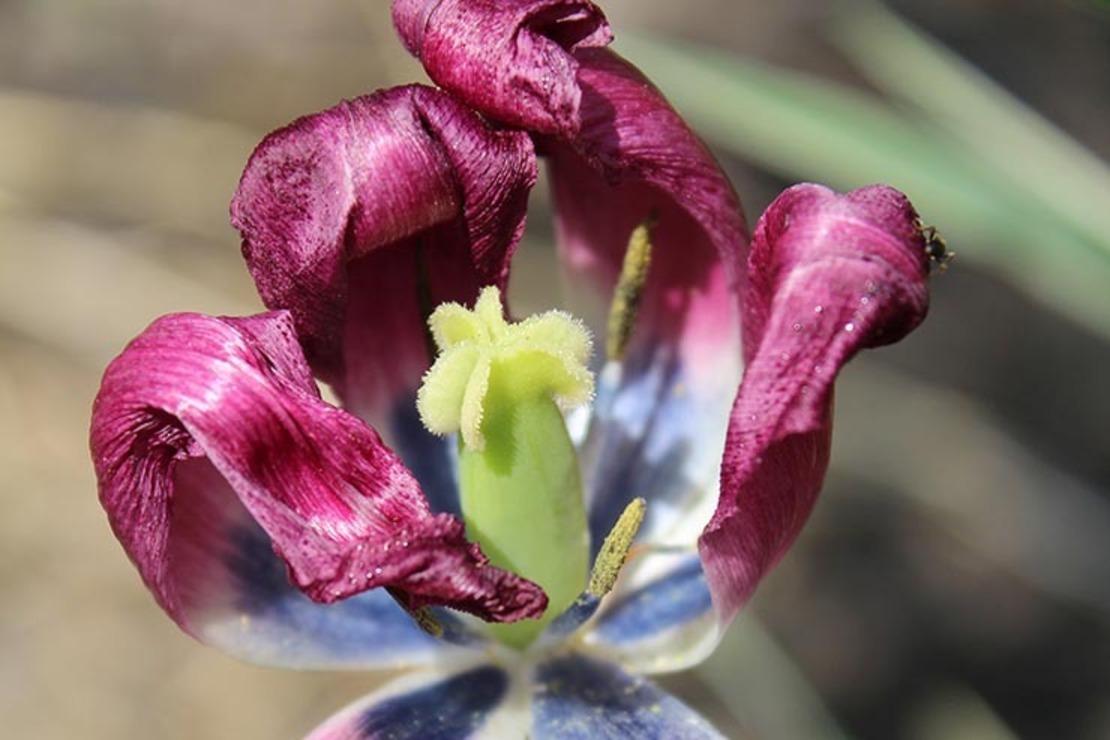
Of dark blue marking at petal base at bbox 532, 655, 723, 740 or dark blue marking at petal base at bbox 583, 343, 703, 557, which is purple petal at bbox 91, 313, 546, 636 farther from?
dark blue marking at petal base at bbox 583, 343, 703, 557

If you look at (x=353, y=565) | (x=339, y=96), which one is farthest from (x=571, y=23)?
(x=339, y=96)

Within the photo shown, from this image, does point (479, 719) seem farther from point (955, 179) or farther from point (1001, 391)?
point (1001, 391)

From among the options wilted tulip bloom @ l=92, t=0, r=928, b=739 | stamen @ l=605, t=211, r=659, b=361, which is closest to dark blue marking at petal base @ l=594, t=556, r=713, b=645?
wilted tulip bloom @ l=92, t=0, r=928, b=739

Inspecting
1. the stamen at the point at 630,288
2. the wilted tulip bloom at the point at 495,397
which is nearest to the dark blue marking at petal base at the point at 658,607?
the wilted tulip bloom at the point at 495,397

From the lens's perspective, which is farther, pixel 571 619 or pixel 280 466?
pixel 571 619

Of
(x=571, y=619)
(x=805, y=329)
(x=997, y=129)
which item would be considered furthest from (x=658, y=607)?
(x=997, y=129)

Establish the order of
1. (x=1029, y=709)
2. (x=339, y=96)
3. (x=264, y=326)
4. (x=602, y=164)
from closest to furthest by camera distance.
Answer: (x=264, y=326), (x=602, y=164), (x=1029, y=709), (x=339, y=96)

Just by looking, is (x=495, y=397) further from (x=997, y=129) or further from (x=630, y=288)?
(x=997, y=129)

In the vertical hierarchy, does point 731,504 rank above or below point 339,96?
above
